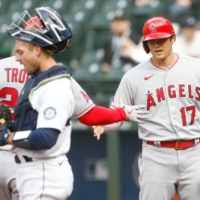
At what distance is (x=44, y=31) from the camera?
4082 millimetres

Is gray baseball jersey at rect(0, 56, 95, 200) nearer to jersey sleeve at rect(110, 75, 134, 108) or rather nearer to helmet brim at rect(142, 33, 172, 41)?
jersey sleeve at rect(110, 75, 134, 108)

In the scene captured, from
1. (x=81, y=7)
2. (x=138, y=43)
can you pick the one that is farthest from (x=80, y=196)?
(x=81, y=7)

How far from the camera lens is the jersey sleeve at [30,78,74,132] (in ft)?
12.8

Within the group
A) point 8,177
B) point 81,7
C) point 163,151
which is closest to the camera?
point 8,177

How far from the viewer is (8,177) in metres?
4.88

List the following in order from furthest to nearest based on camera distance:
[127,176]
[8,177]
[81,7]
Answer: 1. [81,7]
2. [127,176]
3. [8,177]

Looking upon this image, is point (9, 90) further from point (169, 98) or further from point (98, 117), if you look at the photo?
point (169, 98)

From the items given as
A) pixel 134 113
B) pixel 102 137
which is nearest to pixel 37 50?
pixel 134 113

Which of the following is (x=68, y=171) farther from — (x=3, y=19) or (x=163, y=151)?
(x=3, y=19)

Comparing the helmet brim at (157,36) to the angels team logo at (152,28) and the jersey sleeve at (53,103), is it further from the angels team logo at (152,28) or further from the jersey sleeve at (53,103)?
the jersey sleeve at (53,103)

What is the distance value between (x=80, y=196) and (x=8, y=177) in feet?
14.8

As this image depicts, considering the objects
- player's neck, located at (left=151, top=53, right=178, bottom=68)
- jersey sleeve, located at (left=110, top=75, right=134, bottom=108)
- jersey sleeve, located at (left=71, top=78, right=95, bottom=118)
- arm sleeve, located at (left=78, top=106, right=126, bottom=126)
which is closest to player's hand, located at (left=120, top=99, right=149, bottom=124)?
arm sleeve, located at (left=78, top=106, right=126, bottom=126)

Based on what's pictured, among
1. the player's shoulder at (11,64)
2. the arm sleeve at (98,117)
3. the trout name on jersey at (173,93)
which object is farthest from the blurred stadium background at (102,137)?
A: the arm sleeve at (98,117)

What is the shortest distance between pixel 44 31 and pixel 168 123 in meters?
1.57
